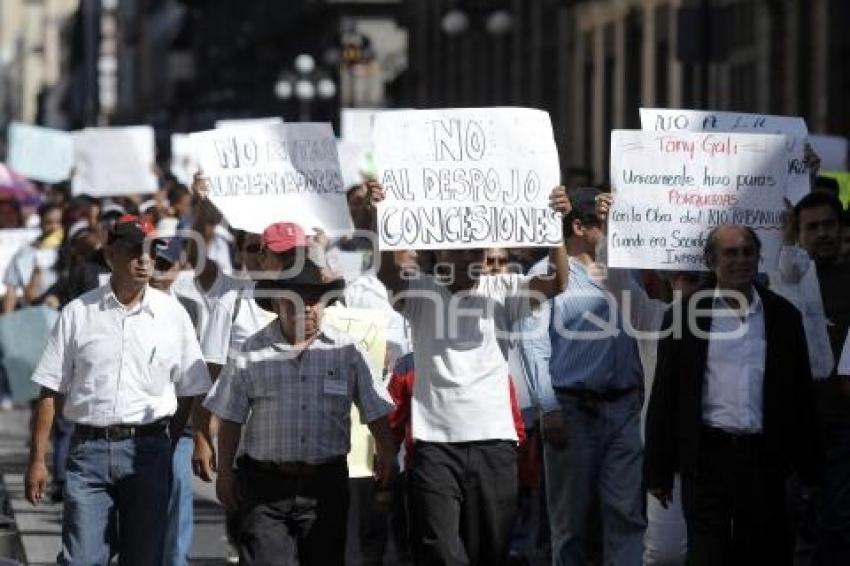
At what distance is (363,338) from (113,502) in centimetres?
169

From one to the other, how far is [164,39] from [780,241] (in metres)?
107

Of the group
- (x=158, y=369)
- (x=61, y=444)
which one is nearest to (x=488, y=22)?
(x=61, y=444)

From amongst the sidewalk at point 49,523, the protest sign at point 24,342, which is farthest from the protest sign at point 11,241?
the protest sign at point 24,342

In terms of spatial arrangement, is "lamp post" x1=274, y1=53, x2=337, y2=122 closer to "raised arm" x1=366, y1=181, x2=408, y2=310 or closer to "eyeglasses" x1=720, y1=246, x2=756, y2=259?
"raised arm" x1=366, y1=181, x2=408, y2=310

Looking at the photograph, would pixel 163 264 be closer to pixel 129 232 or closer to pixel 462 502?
pixel 129 232

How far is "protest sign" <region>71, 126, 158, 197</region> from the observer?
2369 centimetres

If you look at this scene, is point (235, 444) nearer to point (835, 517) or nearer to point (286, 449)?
point (286, 449)

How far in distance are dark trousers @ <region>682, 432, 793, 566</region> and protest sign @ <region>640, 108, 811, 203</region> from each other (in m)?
2.12

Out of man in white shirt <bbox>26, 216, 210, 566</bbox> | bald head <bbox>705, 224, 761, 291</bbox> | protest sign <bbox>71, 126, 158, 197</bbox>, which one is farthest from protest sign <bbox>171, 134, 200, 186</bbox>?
bald head <bbox>705, 224, 761, 291</bbox>

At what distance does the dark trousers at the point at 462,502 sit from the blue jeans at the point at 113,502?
40.7 inches

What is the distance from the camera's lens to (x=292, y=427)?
10.5 meters

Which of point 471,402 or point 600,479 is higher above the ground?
point 471,402

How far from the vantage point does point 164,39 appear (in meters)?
118

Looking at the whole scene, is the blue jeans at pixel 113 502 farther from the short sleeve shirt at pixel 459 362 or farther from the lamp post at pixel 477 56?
the lamp post at pixel 477 56
